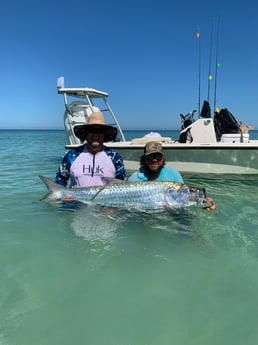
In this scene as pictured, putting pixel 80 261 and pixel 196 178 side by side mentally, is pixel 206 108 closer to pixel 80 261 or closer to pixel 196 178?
pixel 196 178

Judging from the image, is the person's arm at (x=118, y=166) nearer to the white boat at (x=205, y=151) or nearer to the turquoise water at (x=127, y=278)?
the turquoise water at (x=127, y=278)

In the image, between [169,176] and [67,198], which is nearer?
[67,198]

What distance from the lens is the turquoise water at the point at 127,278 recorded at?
2.94 meters

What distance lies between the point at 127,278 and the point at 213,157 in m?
7.77

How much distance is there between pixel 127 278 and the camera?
3840 mm

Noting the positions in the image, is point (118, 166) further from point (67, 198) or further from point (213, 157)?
point (213, 157)

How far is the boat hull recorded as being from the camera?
10.7 metres

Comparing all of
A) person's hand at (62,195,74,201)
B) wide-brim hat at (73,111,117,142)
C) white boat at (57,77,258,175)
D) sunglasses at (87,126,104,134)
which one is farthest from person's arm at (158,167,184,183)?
white boat at (57,77,258,175)

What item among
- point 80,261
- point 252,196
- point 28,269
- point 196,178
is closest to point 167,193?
point 80,261

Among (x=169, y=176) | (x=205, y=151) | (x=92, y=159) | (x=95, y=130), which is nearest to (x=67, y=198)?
(x=92, y=159)

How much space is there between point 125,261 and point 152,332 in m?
1.35

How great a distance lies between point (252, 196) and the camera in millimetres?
8289

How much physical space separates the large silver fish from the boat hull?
20.8ft

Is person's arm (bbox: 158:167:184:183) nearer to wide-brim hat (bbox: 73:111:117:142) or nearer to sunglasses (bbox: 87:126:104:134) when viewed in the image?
wide-brim hat (bbox: 73:111:117:142)
